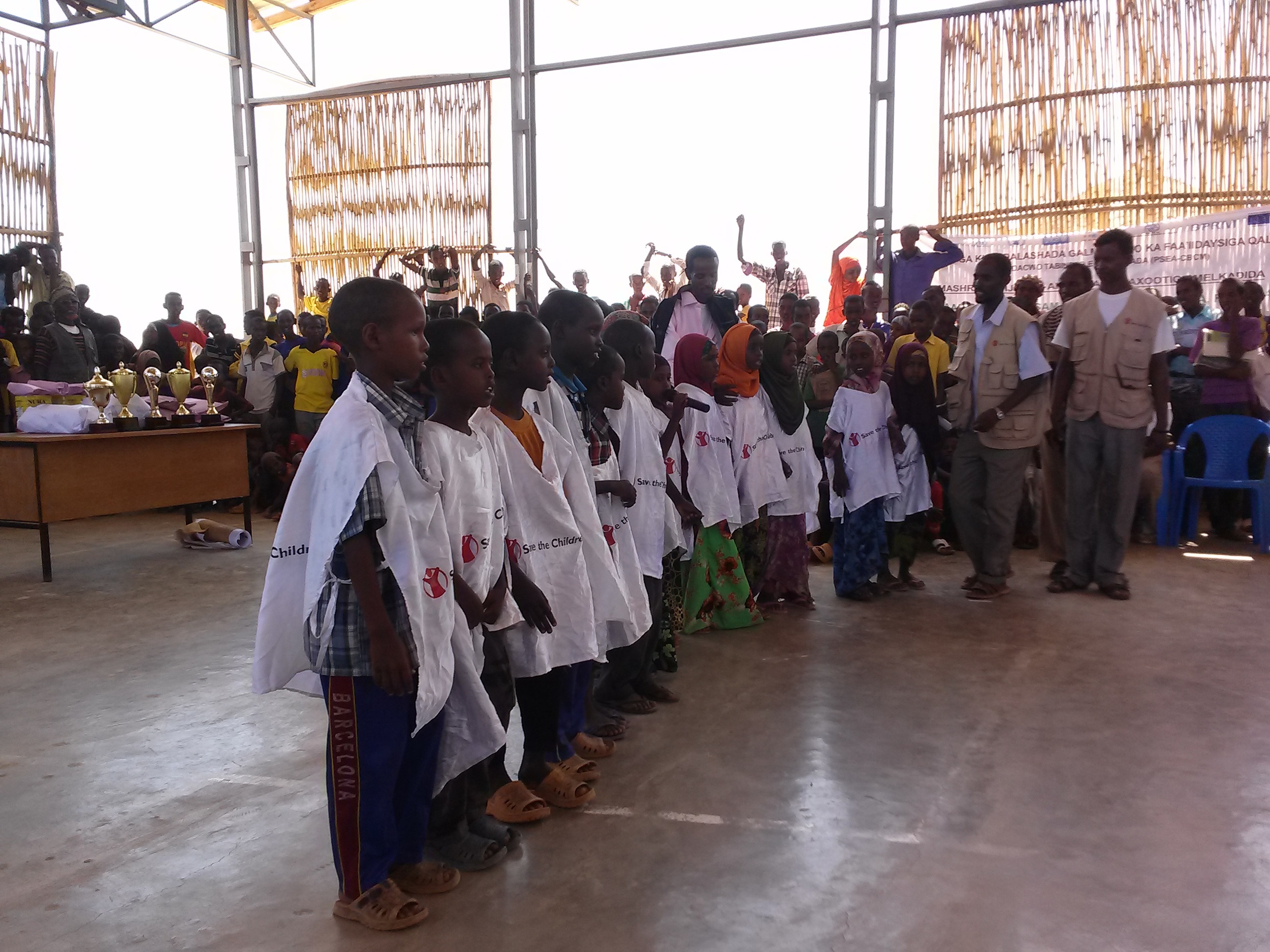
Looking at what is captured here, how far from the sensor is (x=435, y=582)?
205 centimetres

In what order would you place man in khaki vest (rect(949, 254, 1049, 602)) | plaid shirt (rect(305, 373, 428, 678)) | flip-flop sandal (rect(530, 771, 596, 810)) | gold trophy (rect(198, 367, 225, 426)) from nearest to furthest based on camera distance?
plaid shirt (rect(305, 373, 428, 678)) < flip-flop sandal (rect(530, 771, 596, 810)) < man in khaki vest (rect(949, 254, 1049, 602)) < gold trophy (rect(198, 367, 225, 426))

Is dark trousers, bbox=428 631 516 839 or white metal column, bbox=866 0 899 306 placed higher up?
white metal column, bbox=866 0 899 306

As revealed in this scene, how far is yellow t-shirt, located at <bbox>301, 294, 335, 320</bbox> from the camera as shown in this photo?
11.0 metres

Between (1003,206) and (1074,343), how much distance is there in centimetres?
396

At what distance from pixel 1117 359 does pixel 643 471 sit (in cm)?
304

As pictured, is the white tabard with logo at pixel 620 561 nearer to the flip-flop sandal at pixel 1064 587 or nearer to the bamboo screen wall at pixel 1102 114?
the flip-flop sandal at pixel 1064 587

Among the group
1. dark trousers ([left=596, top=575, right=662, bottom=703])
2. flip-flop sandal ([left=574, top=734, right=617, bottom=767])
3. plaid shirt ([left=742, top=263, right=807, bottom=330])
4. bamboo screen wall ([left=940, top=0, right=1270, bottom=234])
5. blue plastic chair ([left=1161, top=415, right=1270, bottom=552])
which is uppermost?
bamboo screen wall ([left=940, top=0, right=1270, bottom=234])

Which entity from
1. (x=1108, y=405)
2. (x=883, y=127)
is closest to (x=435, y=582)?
(x=1108, y=405)

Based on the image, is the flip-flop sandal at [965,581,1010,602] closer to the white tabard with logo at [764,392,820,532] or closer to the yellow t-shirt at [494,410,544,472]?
the white tabard with logo at [764,392,820,532]

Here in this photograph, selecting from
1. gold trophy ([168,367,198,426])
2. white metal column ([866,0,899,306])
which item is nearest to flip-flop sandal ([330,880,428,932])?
gold trophy ([168,367,198,426])

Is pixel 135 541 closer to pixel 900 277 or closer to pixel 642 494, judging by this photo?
pixel 642 494

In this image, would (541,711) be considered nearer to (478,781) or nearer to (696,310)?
(478,781)

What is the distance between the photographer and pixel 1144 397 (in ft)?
16.6

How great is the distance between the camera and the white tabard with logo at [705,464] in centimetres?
417
